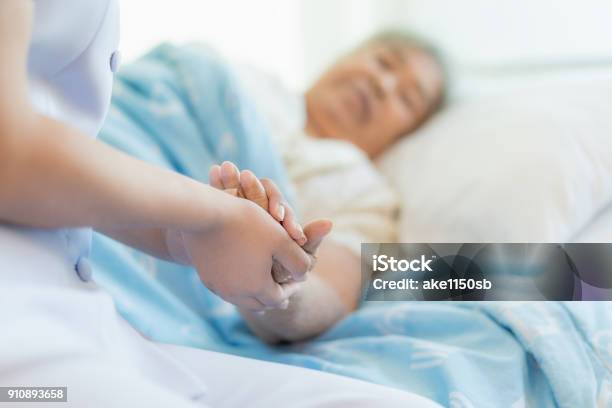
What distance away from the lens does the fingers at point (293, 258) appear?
513mm

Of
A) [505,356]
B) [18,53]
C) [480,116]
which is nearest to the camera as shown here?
[18,53]

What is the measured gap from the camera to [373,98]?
1.28 m

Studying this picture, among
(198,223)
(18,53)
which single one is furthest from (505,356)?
(18,53)

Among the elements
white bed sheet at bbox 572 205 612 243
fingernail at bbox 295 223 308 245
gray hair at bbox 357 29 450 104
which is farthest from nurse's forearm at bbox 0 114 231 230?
gray hair at bbox 357 29 450 104

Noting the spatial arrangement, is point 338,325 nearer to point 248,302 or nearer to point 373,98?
point 248,302

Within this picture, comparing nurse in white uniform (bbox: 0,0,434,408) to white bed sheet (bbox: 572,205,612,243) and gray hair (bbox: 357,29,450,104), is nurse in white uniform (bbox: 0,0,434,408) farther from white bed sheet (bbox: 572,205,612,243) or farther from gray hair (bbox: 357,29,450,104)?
gray hair (bbox: 357,29,450,104)

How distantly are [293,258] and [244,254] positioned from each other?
0.04m

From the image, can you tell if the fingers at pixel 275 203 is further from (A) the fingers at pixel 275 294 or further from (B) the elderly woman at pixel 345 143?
(B) the elderly woman at pixel 345 143

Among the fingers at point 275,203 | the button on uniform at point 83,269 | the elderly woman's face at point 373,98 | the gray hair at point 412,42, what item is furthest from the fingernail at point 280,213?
the gray hair at point 412,42

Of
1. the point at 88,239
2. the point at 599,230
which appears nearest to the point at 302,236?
the point at 88,239

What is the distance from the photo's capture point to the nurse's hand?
0.49 m

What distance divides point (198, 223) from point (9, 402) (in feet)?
0.51

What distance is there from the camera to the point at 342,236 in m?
0.96

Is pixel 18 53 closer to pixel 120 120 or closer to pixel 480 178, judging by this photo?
pixel 120 120
